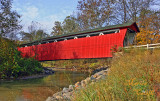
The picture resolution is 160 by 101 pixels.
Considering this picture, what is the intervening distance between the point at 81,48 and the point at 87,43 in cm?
75

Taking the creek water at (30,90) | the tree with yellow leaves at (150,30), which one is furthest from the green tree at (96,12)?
Result: the creek water at (30,90)

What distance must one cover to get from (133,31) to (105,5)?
10530 millimetres

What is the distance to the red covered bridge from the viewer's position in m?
11.4

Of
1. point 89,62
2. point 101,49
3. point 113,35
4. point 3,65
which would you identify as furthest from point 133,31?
point 3,65

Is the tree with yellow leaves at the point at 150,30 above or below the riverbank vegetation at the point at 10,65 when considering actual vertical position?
above

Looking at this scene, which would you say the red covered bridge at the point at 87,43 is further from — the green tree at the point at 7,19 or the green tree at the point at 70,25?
the green tree at the point at 70,25

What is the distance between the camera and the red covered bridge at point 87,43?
1141 cm

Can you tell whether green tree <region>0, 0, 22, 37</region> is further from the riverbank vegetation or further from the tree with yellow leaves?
the tree with yellow leaves

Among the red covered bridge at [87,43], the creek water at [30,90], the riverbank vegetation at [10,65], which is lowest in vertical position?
the creek water at [30,90]

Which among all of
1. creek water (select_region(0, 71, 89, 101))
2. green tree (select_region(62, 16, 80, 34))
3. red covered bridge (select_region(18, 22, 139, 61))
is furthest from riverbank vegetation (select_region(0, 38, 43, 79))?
green tree (select_region(62, 16, 80, 34))

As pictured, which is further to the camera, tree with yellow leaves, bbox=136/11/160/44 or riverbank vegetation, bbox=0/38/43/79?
tree with yellow leaves, bbox=136/11/160/44

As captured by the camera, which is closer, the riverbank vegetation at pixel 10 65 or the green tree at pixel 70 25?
the riverbank vegetation at pixel 10 65

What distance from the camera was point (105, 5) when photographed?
74.1 feet

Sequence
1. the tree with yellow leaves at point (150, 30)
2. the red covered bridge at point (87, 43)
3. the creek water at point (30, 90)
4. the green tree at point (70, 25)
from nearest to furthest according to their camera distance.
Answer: the creek water at point (30, 90), the red covered bridge at point (87, 43), the tree with yellow leaves at point (150, 30), the green tree at point (70, 25)
